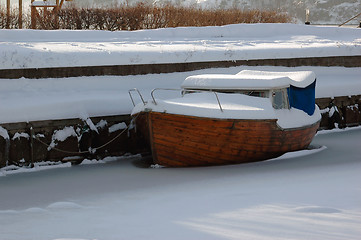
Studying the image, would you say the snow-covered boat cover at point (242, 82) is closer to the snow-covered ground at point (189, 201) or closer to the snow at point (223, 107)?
the snow at point (223, 107)

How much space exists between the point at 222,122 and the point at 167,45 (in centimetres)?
611

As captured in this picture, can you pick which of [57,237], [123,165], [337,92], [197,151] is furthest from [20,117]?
[337,92]

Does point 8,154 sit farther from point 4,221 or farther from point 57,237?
point 57,237

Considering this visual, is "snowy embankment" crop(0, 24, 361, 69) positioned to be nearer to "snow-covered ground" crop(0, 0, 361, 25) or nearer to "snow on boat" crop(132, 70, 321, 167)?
"snow on boat" crop(132, 70, 321, 167)

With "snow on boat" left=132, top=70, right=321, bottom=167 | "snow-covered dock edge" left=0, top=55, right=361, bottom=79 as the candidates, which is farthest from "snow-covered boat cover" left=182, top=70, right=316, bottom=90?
"snow-covered dock edge" left=0, top=55, right=361, bottom=79

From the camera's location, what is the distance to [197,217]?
8977mm

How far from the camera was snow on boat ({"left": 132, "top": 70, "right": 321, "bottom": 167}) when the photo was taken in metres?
12.4

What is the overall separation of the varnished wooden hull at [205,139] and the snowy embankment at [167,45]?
284 cm

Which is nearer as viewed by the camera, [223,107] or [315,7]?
[223,107]

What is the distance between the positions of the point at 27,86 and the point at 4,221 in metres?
5.29

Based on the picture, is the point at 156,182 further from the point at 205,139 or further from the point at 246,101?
the point at 246,101

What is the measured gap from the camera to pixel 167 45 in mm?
17953

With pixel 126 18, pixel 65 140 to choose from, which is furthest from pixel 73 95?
pixel 126 18

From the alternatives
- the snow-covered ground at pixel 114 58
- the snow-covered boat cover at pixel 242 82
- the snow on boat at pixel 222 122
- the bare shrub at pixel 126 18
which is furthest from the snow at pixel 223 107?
the bare shrub at pixel 126 18
